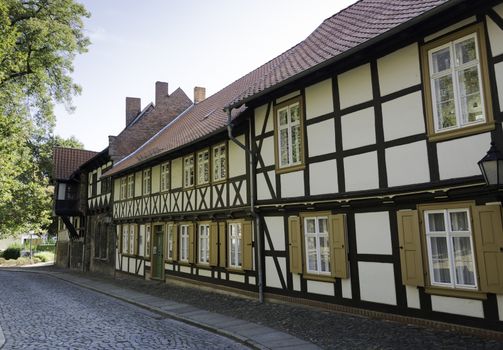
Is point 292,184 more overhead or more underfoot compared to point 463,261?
more overhead

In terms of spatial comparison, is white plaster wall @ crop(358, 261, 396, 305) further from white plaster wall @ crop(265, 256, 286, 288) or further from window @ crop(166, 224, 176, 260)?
window @ crop(166, 224, 176, 260)

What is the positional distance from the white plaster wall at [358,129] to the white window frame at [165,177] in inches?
409

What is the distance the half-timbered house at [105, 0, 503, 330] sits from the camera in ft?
23.2

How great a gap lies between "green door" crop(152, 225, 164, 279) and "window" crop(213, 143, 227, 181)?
5550 millimetres

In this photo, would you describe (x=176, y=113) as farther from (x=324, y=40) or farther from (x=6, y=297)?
(x=324, y=40)

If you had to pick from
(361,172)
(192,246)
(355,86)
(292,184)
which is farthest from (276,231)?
(192,246)

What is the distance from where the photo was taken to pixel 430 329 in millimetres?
7500

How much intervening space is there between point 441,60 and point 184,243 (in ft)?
39.1

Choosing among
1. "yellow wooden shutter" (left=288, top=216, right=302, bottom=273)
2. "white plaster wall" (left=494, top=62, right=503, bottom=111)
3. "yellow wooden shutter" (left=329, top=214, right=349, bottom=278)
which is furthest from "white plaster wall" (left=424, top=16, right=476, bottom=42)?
"yellow wooden shutter" (left=288, top=216, right=302, bottom=273)

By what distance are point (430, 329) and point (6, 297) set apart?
14147 mm

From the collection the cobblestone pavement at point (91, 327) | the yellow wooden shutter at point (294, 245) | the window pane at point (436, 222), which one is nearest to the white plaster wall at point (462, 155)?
the window pane at point (436, 222)

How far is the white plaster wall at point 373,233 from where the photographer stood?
8.55 metres

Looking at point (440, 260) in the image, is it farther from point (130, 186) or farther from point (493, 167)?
point (130, 186)

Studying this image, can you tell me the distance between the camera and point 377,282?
28.3 feet
